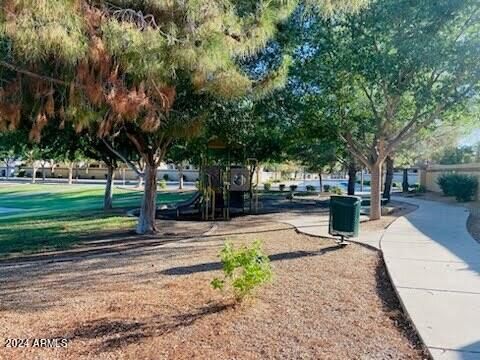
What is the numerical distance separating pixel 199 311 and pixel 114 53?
3129mm

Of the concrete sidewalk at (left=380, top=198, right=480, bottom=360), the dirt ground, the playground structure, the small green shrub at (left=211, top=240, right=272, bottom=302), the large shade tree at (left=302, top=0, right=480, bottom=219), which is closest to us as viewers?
the dirt ground

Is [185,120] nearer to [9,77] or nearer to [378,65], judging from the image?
[9,77]

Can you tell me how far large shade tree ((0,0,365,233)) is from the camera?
183 inches

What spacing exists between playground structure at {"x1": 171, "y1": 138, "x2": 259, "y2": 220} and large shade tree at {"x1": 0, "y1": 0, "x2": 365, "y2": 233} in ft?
31.8

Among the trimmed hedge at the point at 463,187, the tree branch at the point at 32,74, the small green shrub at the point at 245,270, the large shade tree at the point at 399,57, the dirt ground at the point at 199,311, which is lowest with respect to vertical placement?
the dirt ground at the point at 199,311

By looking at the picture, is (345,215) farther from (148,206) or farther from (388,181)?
(388,181)

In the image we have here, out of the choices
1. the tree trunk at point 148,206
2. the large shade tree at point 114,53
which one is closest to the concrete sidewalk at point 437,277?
the large shade tree at point 114,53

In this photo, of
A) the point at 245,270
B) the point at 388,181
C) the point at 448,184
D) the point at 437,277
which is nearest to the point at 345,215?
the point at 437,277

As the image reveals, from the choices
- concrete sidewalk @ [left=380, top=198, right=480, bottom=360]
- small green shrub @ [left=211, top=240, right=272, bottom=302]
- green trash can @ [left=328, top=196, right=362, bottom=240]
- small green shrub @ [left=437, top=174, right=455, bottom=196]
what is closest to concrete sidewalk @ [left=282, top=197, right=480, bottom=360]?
A: concrete sidewalk @ [left=380, top=198, right=480, bottom=360]

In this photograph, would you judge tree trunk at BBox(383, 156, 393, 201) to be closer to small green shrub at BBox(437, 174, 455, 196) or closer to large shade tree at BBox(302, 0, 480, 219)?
small green shrub at BBox(437, 174, 455, 196)

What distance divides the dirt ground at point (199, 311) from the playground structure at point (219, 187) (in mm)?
8384

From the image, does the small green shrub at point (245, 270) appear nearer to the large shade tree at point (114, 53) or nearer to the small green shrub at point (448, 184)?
the large shade tree at point (114, 53)

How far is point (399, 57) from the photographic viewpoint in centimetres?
1131

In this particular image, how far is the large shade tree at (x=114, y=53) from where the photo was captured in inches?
183
